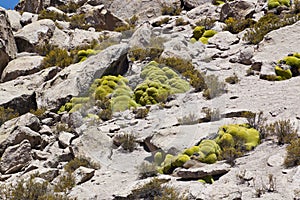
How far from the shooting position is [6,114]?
377 inches

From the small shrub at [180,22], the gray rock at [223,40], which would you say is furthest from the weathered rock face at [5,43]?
the gray rock at [223,40]

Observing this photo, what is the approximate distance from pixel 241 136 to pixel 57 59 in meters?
6.93

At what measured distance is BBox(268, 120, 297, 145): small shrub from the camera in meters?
6.42

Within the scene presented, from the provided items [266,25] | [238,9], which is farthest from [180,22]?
[266,25]

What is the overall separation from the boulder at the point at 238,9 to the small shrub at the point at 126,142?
303 inches

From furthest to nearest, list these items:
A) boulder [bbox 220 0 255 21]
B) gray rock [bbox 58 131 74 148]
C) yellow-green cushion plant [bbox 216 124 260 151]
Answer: boulder [bbox 220 0 255 21] → gray rock [bbox 58 131 74 148] → yellow-green cushion plant [bbox 216 124 260 151]

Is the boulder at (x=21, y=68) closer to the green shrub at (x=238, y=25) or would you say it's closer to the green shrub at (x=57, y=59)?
the green shrub at (x=57, y=59)

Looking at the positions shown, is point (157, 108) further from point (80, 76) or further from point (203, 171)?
point (203, 171)

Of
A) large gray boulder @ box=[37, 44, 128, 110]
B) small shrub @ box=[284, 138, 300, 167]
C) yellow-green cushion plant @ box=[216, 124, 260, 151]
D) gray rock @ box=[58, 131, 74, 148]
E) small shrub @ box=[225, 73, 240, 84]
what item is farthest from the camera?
large gray boulder @ box=[37, 44, 128, 110]

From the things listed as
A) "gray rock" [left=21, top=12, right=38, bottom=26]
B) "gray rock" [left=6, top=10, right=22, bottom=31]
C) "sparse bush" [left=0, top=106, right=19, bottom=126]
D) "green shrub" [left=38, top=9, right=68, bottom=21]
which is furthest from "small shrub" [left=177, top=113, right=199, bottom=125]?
"green shrub" [left=38, top=9, right=68, bottom=21]

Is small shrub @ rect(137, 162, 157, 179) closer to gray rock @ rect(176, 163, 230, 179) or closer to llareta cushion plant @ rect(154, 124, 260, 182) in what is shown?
llareta cushion plant @ rect(154, 124, 260, 182)

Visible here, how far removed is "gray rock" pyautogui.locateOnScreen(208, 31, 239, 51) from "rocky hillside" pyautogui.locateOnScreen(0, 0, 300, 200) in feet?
0.18

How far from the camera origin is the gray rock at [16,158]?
7.51 m

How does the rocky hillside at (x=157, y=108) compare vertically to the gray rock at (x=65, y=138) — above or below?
above
